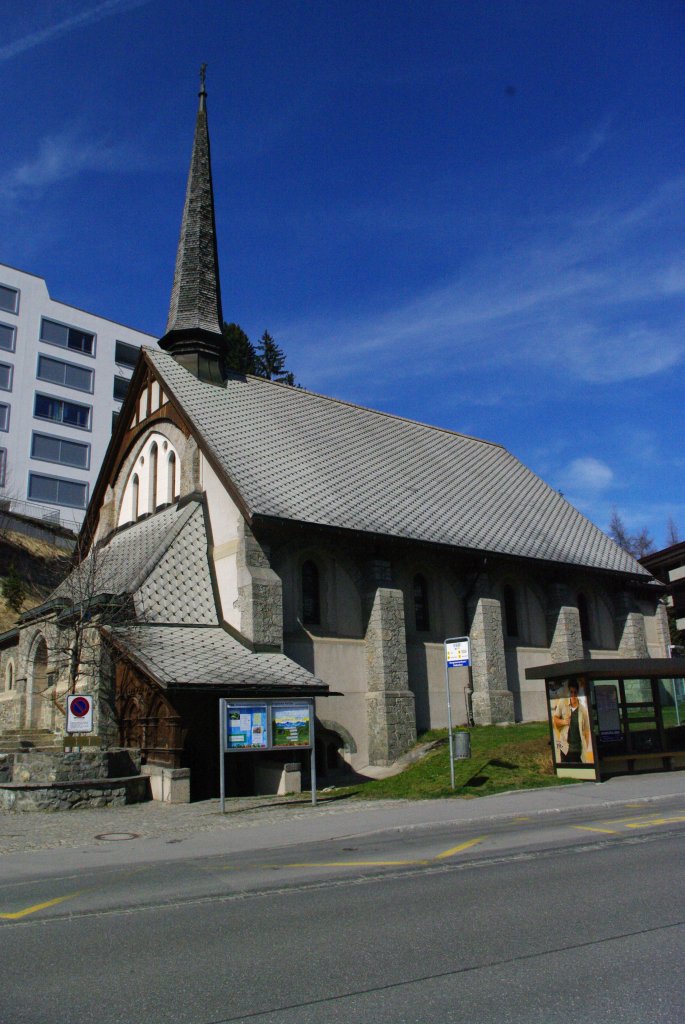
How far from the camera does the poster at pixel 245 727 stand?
52.5 ft

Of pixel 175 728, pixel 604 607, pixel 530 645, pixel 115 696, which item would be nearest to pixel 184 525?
pixel 115 696

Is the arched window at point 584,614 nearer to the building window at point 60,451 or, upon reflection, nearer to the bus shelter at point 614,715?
the bus shelter at point 614,715

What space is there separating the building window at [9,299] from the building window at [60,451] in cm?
871

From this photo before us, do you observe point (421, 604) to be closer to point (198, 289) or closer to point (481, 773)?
point (481, 773)

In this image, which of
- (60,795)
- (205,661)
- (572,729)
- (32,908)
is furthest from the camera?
(205,661)

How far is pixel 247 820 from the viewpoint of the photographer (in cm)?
1466

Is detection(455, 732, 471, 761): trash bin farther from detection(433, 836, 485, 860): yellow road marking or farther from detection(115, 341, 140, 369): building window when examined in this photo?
detection(115, 341, 140, 369): building window

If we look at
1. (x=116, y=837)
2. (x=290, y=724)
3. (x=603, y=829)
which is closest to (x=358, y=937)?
(x=603, y=829)

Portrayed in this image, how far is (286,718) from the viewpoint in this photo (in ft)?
55.2

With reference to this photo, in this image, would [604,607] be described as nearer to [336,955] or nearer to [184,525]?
[184,525]

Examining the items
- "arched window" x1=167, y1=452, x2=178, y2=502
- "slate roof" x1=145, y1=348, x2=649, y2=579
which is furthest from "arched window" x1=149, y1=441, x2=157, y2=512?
"slate roof" x1=145, y1=348, x2=649, y2=579

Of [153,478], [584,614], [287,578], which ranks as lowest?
[584,614]

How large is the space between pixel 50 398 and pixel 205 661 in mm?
43898

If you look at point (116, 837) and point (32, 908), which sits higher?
point (116, 837)
